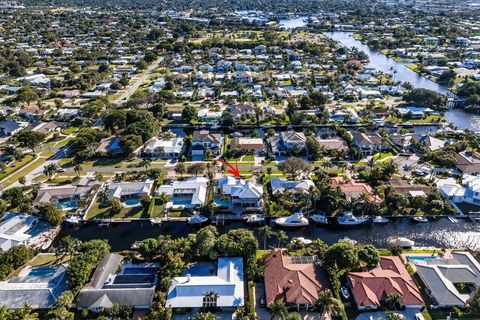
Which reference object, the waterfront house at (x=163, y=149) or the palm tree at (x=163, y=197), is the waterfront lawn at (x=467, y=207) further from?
the waterfront house at (x=163, y=149)

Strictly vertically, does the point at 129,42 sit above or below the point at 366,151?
above

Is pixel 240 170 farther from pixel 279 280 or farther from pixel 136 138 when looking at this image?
pixel 279 280

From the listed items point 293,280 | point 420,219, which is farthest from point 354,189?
point 293,280

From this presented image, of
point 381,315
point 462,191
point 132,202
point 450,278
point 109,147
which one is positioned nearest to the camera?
point 381,315

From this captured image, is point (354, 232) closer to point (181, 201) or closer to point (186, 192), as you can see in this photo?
point (186, 192)

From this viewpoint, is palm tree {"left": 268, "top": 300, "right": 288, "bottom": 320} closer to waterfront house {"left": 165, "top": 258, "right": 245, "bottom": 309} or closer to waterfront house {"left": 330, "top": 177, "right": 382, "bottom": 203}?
waterfront house {"left": 165, "top": 258, "right": 245, "bottom": 309}

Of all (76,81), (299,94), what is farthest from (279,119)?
(76,81)

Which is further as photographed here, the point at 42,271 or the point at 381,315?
the point at 42,271

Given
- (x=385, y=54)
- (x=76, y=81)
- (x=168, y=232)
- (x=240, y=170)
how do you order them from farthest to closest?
(x=385, y=54)
(x=76, y=81)
(x=240, y=170)
(x=168, y=232)
